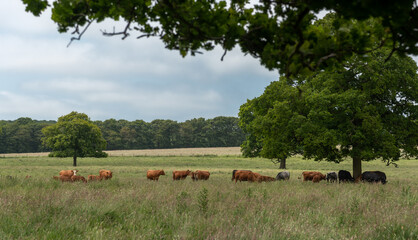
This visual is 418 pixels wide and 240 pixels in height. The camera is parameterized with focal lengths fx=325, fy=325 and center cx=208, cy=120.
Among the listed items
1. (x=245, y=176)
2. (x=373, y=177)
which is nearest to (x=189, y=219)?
(x=245, y=176)

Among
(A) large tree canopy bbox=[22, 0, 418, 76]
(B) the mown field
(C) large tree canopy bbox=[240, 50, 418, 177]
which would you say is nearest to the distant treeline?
(C) large tree canopy bbox=[240, 50, 418, 177]

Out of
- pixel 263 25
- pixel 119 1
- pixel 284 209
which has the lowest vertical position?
pixel 284 209

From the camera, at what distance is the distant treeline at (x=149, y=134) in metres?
121

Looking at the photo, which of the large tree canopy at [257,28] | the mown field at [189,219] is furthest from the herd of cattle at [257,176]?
the large tree canopy at [257,28]

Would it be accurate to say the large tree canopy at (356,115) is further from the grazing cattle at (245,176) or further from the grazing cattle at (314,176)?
the grazing cattle at (245,176)

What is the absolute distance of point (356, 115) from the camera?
61.9 feet

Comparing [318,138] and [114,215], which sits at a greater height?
[318,138]

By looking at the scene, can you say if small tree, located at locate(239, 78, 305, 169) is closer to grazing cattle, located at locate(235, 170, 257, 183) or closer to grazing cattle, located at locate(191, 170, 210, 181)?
grazing cattle, located at locate(235, 170, 257, 183)

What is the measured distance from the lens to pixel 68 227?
690cm

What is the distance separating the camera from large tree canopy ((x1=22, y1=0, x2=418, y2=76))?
2986mm

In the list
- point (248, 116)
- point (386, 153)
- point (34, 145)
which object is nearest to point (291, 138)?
point (386, 153)

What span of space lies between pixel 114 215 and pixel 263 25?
6622 millimetres

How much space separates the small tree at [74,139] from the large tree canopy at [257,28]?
52768 mm

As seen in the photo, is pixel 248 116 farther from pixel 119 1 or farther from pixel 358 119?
pixel 119 1
